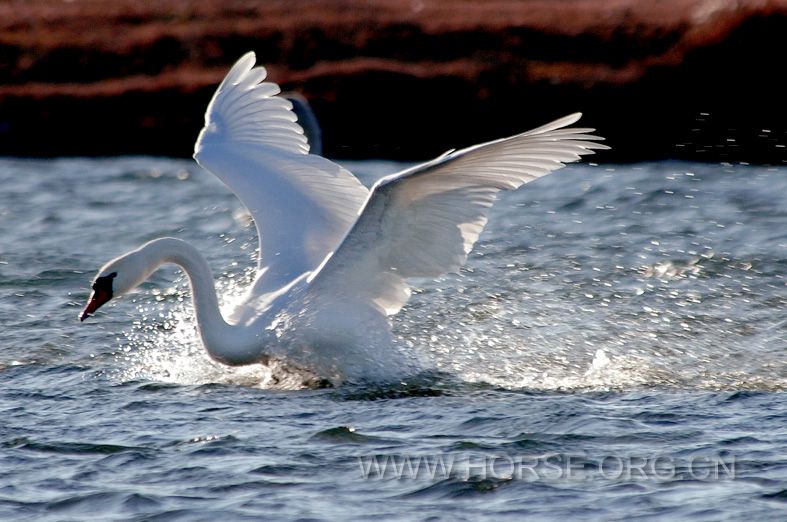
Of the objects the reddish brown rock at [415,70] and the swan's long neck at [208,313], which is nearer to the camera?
the swan's long neck at [208,313]

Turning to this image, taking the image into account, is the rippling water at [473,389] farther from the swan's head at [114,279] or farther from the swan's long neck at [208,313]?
the swan's head at [114,279]

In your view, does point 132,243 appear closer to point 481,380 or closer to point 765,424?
point 481,380

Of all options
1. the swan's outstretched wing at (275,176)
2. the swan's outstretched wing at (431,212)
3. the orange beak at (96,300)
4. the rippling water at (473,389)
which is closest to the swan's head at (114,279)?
the orange beak at (96,300)

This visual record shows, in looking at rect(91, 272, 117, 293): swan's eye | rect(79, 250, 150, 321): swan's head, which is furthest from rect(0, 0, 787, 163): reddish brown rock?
rect(91, 272, 117, 293): swan's eye

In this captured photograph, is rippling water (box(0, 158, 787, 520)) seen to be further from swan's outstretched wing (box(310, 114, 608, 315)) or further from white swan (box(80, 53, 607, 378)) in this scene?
swan's outstretched wing (box(310, 114, 608, 315))

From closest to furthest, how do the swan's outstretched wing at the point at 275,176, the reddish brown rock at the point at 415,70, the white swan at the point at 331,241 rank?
the white swan at the point at 331,241 → the swan's outstretched wing at the point at 275,176 → the reddish brown rock at the point at 415,70

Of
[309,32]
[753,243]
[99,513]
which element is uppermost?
[309,32]

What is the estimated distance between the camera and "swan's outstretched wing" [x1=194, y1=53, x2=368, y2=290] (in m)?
8.70

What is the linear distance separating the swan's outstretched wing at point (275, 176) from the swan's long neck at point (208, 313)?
17.8 inches

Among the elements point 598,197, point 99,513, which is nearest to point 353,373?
point 99,513

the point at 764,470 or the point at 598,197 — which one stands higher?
the point at 598,197

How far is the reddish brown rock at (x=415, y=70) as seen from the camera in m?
16.2

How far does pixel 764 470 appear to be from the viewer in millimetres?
6309

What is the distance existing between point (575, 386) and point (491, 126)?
30.4ft
